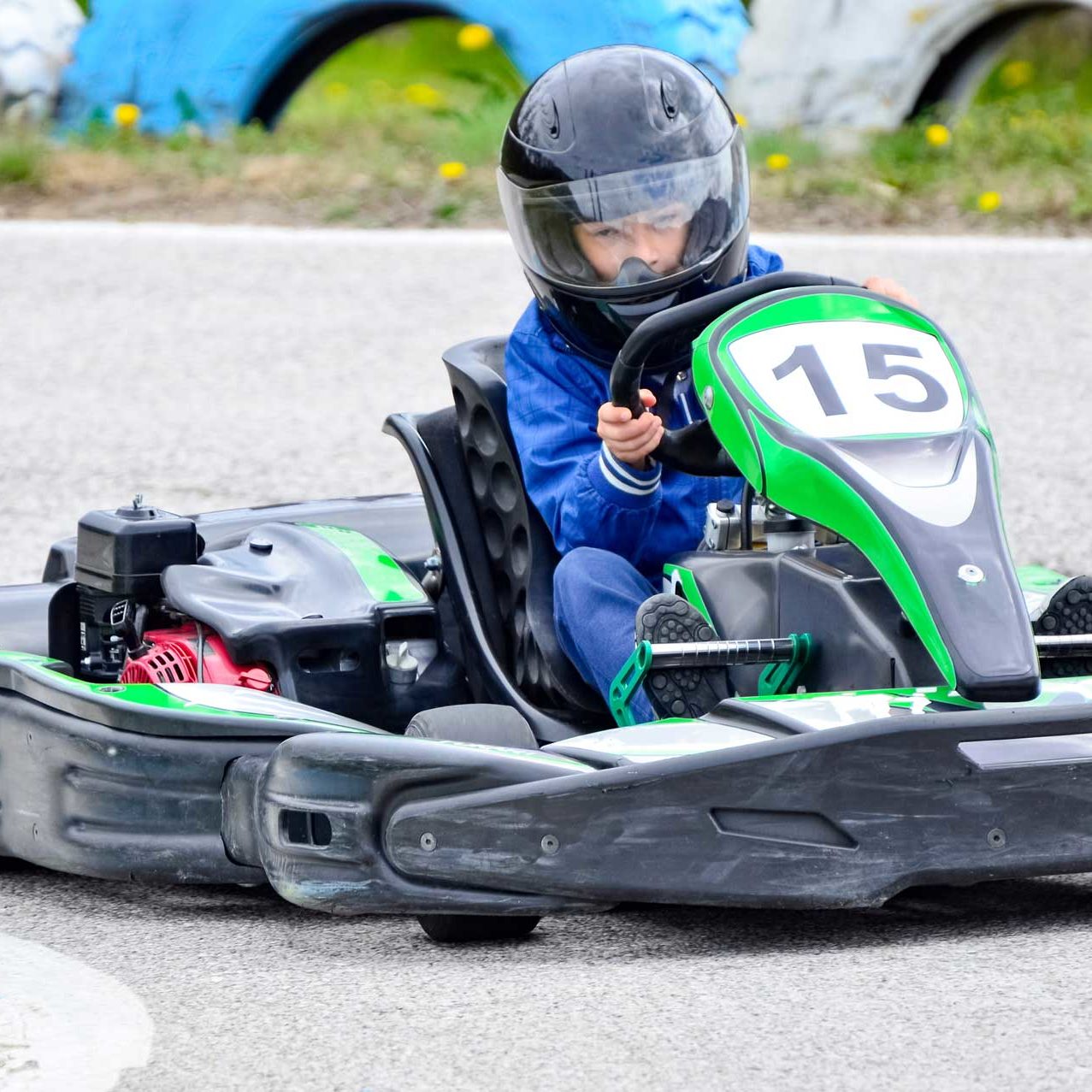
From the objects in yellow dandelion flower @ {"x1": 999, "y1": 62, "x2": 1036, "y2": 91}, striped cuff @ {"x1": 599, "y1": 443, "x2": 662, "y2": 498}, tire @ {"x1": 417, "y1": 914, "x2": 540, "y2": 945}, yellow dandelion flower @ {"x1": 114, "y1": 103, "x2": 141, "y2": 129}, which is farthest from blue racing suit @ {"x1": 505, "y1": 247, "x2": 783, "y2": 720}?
yellow dandelion flower @ {"x1": 999, "y1": 62, "x2": 1036, "y2": 91}

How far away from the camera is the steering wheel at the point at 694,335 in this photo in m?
3.12

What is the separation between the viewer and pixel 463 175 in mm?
8945

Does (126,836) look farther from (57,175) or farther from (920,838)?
(57,175)

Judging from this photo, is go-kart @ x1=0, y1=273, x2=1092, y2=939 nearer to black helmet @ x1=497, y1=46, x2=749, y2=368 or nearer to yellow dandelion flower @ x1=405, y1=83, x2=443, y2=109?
black helmet @ x1=497, y1=46, x2=749, y2=368

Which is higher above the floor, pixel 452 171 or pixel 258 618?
pixel 452 171

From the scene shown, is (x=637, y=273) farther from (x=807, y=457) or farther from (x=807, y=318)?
(x=807, y=457)

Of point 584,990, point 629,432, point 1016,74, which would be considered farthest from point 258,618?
point 1016,74

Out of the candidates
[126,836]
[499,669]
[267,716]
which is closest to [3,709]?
[126,836]

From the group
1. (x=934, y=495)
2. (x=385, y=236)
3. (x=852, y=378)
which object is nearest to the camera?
(x=934, y=495)

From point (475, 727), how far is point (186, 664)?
2.16 feet

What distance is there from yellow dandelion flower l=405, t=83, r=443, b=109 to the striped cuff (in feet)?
27.1

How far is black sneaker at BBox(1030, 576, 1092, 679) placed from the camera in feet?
9.89

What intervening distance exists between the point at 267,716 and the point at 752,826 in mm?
719

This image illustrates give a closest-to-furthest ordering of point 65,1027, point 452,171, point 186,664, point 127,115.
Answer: point 65,1027
point 186,664
point 452,171
point 127,115
